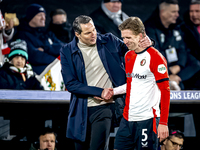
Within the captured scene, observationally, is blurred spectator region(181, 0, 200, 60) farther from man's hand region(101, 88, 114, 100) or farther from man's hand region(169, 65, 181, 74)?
man's hand region(101, 88, 114, 100)

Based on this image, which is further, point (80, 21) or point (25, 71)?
point (25, 71)

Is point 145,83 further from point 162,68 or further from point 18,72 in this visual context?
point 18,72

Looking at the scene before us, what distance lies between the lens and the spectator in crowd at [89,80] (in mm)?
2541

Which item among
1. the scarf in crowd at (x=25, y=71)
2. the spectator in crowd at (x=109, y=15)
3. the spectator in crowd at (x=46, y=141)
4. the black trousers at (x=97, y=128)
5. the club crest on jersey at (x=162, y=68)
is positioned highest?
the spectator in crowd at (x=109, y=15)

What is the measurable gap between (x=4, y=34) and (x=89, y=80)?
108 inches

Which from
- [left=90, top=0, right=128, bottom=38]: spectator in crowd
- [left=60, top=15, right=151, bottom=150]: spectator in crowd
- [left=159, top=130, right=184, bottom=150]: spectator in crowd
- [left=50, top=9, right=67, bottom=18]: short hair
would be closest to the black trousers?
[left=60, top=15, right=151, bottom=150]: spectator in crowd

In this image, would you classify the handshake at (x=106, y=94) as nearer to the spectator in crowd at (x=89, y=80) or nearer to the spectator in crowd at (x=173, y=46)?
the spectator in crowd at (x=89, y=80)

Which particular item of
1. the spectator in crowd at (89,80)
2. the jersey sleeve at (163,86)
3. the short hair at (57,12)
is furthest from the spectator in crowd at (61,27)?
the jersey sleeve at (163,86)

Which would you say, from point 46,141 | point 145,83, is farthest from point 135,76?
point 46,141

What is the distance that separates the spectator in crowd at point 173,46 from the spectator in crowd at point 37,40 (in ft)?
5.84

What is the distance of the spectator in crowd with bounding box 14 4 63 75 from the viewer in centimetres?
480

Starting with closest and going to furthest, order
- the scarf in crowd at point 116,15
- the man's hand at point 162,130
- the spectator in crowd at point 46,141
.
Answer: the man's hand at point 162,130 < the spectator in crowd at point 46,141 < the scarf in crowd at point 116,15

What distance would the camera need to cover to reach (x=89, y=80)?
103 inches

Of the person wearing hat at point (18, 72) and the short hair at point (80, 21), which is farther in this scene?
the person wearing hat at point (18, 72)
